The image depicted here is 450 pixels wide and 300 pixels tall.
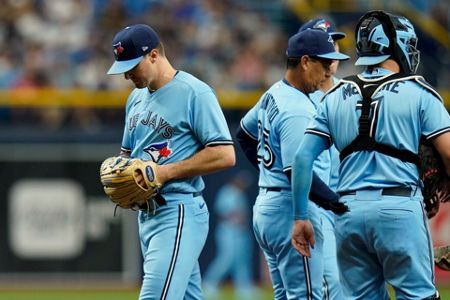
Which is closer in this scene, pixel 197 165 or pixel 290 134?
pixel 197 165

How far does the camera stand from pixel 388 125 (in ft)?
19.6

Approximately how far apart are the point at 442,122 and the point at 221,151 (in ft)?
4.68

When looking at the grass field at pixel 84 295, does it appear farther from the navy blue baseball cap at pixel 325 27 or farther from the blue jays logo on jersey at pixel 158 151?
the blue jays logo on jersey at pixel 158 151

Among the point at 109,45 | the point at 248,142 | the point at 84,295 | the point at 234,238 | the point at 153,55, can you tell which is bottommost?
the point at 84,295

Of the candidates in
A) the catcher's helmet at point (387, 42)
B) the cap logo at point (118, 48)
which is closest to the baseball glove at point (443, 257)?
the catcher's helmet at point (387, 42)

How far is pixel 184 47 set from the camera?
17562 millimetres

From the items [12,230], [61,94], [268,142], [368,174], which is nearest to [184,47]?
[61,94]

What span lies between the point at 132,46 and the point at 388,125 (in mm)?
1668

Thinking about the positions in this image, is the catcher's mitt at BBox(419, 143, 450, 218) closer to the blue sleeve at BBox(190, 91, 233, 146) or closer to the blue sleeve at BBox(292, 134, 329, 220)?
the blue sleeve at BBox(292, 134, 329, 220)

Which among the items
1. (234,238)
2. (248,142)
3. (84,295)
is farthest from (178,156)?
(234,238)

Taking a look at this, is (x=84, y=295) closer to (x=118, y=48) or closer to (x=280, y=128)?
(x=280, y=128)

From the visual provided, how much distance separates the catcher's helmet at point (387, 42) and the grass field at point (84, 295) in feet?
26.2

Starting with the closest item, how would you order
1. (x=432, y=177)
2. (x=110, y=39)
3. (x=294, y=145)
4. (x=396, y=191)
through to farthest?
(x=396, y=191), (x=432, y=177), (x=294, y=145), (x=110, y=39)

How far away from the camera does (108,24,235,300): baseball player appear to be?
261 inches
